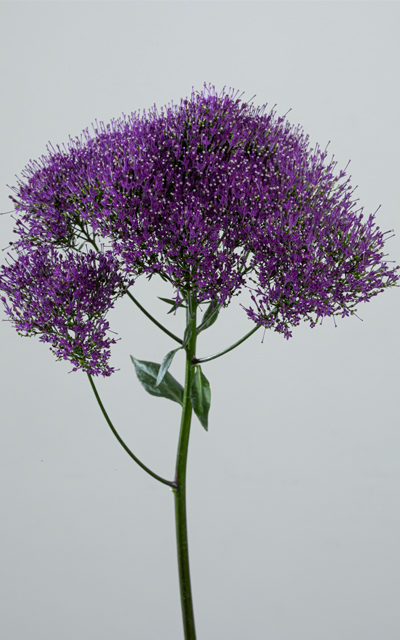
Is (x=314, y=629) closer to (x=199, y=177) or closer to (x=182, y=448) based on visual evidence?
(x=182, y=448)

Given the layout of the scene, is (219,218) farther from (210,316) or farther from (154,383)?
(154,383)

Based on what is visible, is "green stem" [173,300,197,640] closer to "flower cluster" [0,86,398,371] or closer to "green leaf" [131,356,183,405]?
"green leaf" [131,356,183,405]

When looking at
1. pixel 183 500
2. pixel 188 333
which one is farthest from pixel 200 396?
pixel 183 500

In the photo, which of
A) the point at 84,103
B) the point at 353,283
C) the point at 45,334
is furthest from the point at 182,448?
the point at 84,103

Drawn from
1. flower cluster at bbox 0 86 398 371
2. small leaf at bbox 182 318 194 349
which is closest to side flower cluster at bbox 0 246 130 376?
flower cluster at bbox 0 86 398 371

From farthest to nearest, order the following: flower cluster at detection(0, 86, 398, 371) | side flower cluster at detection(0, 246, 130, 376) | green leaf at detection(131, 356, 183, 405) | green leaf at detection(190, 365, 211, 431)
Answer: green leaf at detection(131, 356, 183, 405) → green leaf at detection(190, 365, 211, 431) → side flower cluster at detection(0, 246, 130, 376) → flower cluster at detection(0, 86, 398, 371)

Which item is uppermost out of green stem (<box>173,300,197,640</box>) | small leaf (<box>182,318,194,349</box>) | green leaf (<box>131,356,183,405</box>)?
small leaf (<box>182,318,194,349</box>)


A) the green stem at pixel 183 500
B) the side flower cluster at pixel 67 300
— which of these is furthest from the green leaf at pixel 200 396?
the side flower cluster at pixel 67 300

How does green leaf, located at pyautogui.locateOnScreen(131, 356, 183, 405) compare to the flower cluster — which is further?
green leaf, located at pyautogui.locateOnScreen(131, 356, 183, 405)
